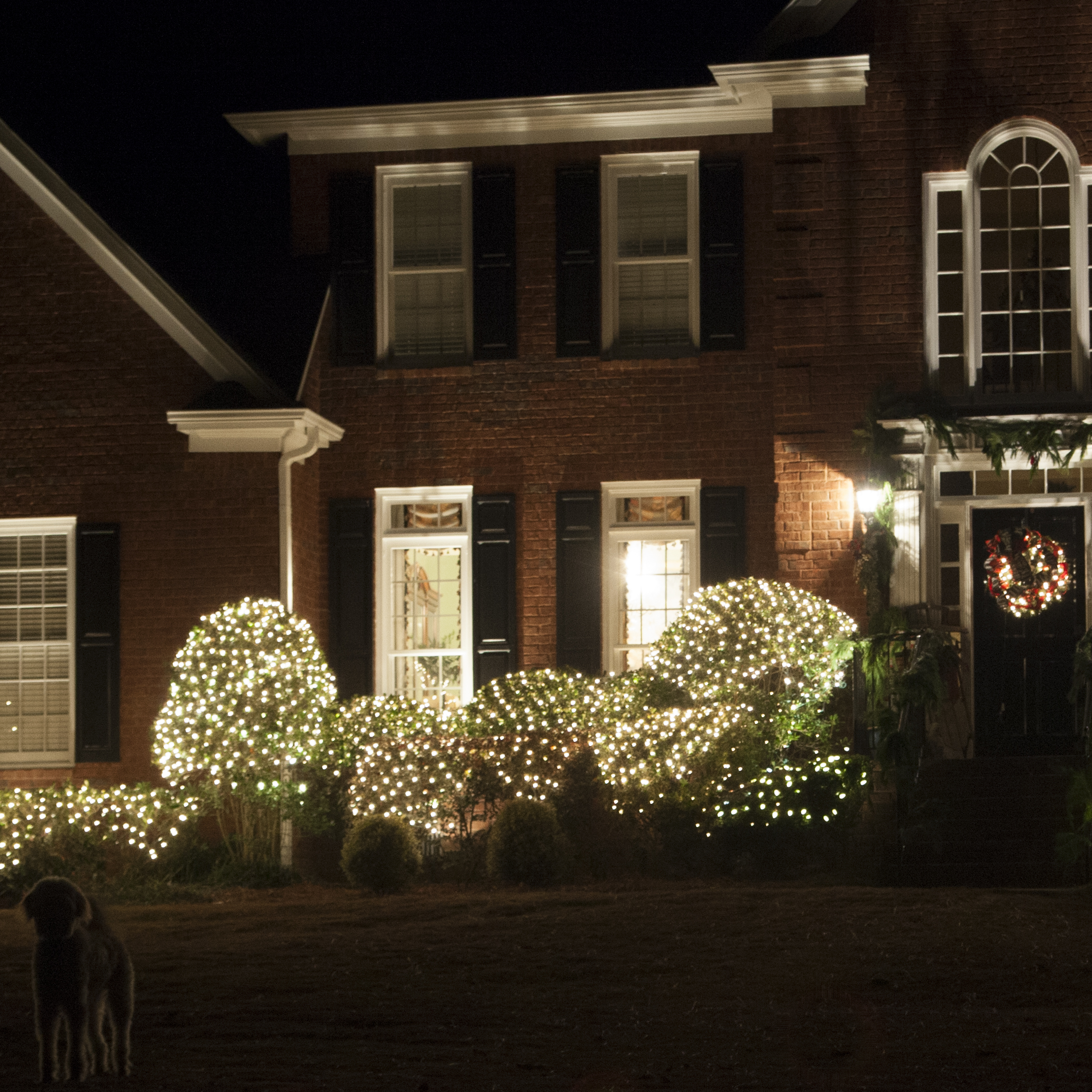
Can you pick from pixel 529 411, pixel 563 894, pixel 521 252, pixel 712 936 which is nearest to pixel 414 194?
pixel 521 252

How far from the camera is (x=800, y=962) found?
30.7 feet

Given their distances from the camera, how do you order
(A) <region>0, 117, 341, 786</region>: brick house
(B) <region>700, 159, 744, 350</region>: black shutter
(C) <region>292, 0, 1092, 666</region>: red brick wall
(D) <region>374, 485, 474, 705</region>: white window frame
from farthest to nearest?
1. (D) <region>374, 485, 474, 705</region>: white window frame
2. (B) <region>700, 159, 744, 350</region>: black shutter
3. (A) <region>0, 117, 341, 786</region>: brick house
4. (C) <region>292, 0, 1092, 666</region>: red brick wall

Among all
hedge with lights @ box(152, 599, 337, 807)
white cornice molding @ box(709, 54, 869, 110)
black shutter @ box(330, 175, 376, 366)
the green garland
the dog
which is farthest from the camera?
black shutter @ box(330, 175, 376, 366)

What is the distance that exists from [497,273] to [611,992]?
8.22m

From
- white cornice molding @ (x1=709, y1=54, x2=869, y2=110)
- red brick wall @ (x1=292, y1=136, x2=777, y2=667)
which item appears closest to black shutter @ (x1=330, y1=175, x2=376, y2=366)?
red brick wall @ (x1=292, y1=136, x2=777, y2=667)

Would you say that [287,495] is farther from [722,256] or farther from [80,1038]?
[80,1038]

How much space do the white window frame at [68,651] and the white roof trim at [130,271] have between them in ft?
6.18

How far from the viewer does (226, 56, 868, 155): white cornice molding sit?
1503 cm

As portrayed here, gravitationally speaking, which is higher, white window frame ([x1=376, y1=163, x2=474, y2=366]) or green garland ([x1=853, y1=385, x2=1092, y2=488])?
white window frame ([x1=376, y1=163, x2=474, y2=366])

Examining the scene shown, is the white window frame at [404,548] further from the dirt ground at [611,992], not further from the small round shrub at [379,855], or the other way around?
the dirt ground at [611,992]

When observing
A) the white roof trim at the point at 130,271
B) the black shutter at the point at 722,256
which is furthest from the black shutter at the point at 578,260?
the white roof trim at the point at 130,271

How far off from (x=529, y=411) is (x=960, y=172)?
4.20m

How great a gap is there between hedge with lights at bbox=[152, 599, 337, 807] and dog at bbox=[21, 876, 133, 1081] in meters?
6.31

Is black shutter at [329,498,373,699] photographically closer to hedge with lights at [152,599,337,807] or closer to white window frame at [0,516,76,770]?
hedge with lights at [152,599,337,807]
